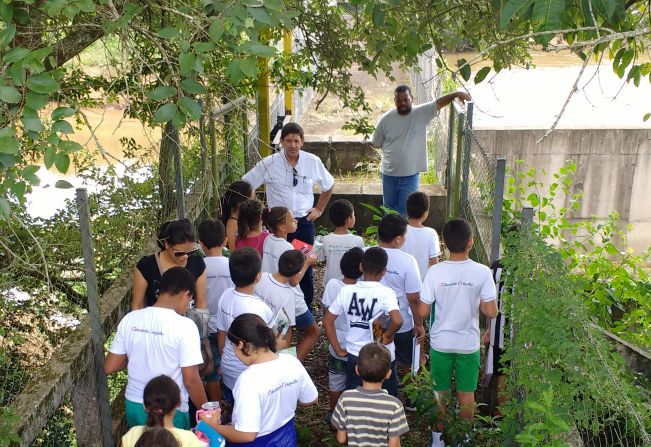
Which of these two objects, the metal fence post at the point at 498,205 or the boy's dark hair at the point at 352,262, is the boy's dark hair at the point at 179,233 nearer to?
the boy's dark hair at the point at 352,262

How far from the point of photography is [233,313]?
4344 millimetres

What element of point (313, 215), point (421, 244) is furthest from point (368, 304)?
point (313, 215)

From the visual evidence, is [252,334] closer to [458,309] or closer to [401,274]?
[458,309]

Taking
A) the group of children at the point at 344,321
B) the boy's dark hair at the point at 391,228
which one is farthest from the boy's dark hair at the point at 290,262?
the boy's dark hair at the point at 391,228

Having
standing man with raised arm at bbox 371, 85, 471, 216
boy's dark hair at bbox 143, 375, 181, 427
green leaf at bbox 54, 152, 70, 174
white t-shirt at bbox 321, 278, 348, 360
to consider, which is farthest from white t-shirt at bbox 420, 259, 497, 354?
standing man with raised arm at bbox 371, 85, 471, 216

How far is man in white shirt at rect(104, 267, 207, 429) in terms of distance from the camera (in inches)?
150

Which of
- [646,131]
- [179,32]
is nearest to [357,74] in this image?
[646,131]

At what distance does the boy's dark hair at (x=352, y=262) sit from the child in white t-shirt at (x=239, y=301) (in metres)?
0.60

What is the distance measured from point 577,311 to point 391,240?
1889 millimetres

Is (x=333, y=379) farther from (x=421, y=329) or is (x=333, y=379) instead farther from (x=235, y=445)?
(x=235, y=445)

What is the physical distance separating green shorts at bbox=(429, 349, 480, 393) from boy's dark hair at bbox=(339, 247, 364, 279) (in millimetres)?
723

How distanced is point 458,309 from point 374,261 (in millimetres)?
630

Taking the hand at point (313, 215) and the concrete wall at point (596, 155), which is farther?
the concrete wall at point (596, 155)

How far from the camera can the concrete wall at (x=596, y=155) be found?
16.3 m
